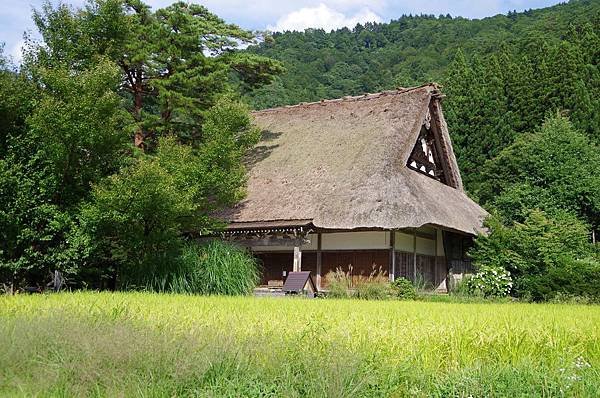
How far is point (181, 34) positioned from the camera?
652 inches

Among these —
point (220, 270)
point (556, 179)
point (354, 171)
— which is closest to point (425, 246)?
point (354, 171)

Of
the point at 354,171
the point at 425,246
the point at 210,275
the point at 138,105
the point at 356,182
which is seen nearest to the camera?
the point at 210,275

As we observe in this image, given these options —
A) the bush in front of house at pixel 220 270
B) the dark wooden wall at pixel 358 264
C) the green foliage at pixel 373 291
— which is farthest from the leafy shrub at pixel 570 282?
the bush in front of house at pixel 220 270

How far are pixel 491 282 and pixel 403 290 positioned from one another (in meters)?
2.49

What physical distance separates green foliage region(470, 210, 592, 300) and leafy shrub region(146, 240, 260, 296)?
22.5 feet

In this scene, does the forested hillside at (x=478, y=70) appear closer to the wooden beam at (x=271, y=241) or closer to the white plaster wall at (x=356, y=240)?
the wooden beam at (x=271, y=241)

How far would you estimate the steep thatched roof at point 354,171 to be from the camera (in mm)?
15211

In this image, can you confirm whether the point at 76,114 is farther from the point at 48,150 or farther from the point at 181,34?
the point at 181,34

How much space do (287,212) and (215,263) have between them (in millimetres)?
3660

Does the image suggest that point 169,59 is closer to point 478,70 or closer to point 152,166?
point 152,166

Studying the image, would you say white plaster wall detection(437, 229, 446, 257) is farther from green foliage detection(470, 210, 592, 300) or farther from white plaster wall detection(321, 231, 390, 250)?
white plaster wall detection(321, 231, 390, 250)

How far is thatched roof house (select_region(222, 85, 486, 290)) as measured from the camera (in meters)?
15.3

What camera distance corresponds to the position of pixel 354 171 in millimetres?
16656

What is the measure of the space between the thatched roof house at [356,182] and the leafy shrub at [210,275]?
9.24 feet
